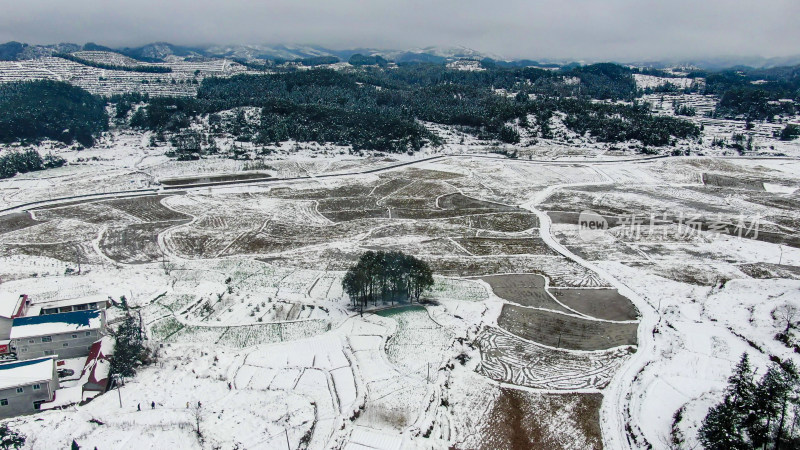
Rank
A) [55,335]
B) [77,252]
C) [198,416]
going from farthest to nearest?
[77,252], [55,335], [198,416]

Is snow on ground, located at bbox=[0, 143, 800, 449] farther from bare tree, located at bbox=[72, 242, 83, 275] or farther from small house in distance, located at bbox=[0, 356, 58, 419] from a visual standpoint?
small house in distance, located at bbox=[0, 356, 58, 419]

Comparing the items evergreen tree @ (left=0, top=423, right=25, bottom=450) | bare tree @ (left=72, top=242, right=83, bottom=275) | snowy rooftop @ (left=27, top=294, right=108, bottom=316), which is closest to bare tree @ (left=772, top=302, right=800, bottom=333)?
evergreen tree @ (left=0, top=423, right=25, bottom=450)

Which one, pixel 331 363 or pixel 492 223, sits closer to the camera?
pixel 331 363

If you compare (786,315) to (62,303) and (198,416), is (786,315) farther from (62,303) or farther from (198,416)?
(62,303)

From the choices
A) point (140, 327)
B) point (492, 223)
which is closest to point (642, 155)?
point (492, 223)

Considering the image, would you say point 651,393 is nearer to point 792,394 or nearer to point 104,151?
point 792,394

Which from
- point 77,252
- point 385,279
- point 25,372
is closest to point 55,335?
point 25,372

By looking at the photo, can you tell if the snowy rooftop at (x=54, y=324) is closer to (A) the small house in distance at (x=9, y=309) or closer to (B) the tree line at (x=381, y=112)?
(A) the small house in distance at (x=9, y=309)
